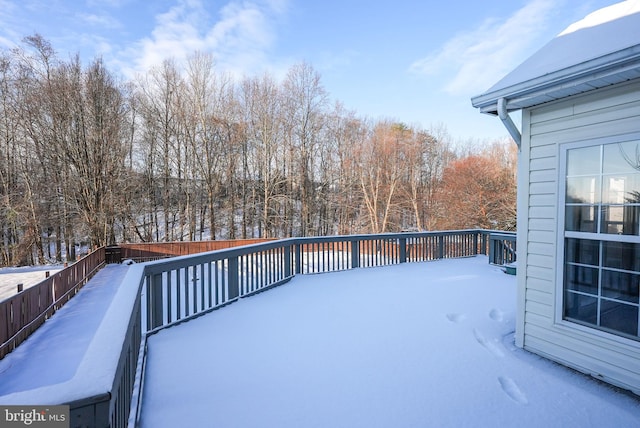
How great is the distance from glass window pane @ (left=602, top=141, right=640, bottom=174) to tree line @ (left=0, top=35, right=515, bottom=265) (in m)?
16.1

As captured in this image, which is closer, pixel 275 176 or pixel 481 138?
pixel 275 176

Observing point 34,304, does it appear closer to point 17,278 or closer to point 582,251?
point 17,278

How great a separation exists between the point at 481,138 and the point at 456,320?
24326 mm

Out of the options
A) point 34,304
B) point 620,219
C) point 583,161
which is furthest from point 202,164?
point 620,219

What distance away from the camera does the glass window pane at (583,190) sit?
2.75m

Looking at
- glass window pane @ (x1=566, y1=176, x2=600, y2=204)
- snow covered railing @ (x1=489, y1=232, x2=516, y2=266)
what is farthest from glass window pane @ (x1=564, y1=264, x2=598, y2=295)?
snow covered railing @ (x1=489, y1=232, x2=516, y2=266)

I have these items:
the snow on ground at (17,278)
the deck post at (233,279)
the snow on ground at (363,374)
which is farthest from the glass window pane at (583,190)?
the snow on ground at (17,278)

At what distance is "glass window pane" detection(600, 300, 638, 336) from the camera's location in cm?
254

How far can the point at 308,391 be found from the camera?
2.40 m

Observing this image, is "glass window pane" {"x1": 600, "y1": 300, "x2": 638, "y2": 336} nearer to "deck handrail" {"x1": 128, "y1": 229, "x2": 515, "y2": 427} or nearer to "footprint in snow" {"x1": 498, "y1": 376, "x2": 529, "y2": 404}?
"footprint in snow" {"x1": 498, "y1": 376, "x2": 529, "y2": 404}

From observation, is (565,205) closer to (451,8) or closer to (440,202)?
(451,8)

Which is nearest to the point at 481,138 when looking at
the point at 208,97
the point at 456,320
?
the point at 208,97

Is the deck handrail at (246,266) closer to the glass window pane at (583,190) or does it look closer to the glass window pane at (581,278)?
the glass window pane at (581,278)

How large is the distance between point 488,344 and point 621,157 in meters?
2.11
